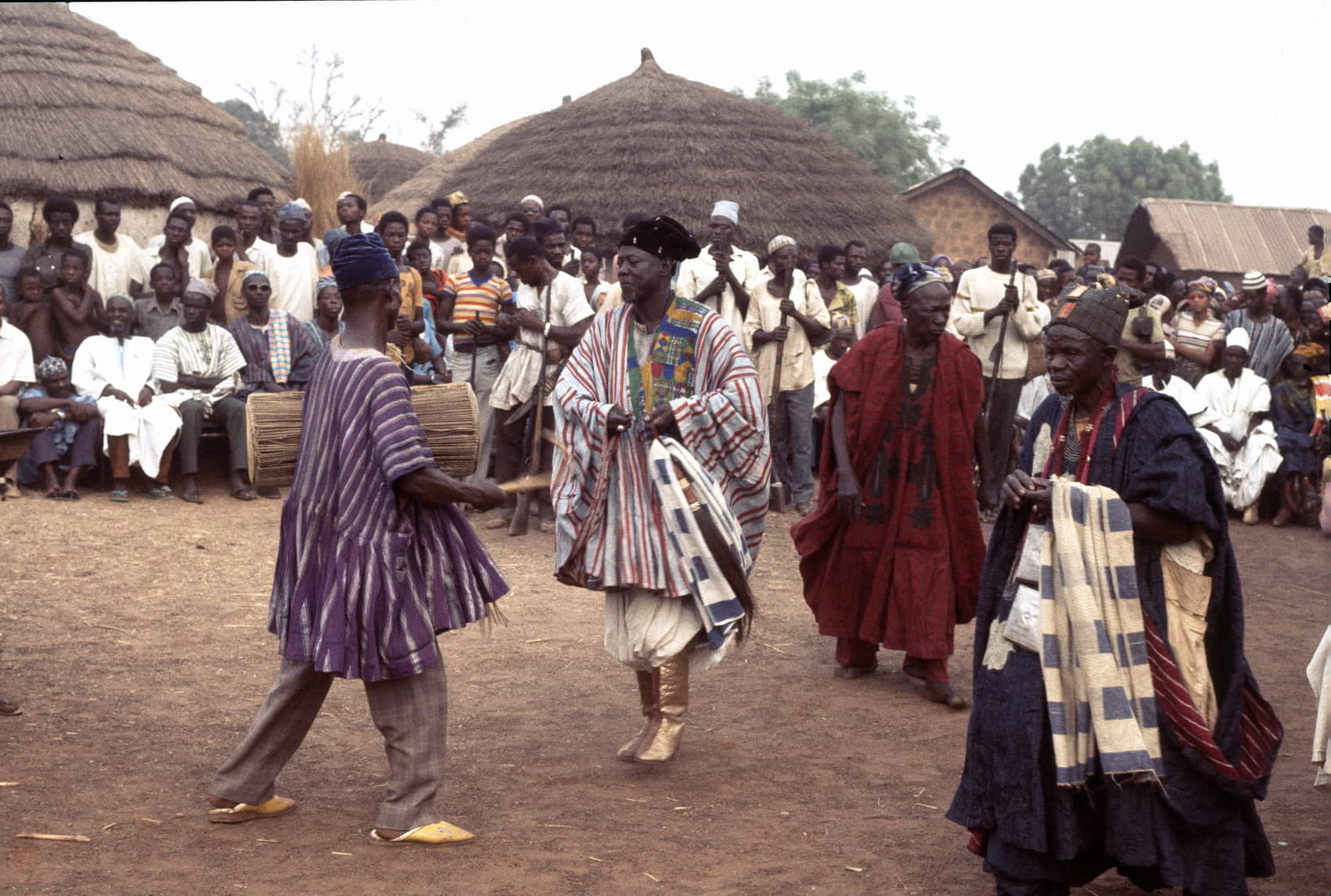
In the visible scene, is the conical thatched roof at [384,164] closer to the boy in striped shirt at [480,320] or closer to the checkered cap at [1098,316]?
the boy in striped shirt at [480,320]

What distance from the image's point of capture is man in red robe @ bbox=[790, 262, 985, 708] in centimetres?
681

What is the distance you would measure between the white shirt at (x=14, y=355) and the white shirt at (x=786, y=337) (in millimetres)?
5307

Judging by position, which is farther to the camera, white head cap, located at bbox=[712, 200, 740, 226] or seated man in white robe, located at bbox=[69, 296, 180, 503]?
seated man in white robe, located at bbox=[69, 296, 180, 503]

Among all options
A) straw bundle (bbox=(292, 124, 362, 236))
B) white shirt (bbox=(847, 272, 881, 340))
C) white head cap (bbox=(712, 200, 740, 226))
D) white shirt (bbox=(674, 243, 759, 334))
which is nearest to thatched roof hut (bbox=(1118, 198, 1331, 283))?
white shirt (bbox=(847, 272, 881, 340))

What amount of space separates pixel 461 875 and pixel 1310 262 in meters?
16.2

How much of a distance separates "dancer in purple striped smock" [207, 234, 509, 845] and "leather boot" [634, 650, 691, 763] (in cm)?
100

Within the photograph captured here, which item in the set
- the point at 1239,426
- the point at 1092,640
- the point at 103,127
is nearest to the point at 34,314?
the point at 103,127

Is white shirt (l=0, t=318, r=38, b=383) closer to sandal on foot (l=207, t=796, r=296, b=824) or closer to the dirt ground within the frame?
the dirt ground

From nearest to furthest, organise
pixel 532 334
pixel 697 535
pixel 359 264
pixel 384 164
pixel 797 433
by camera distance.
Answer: pixel 359 264 < pixel 697 535 < pixel 532 334 < pixel 797 433 < pixel 384 164

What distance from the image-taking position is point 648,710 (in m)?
5.77

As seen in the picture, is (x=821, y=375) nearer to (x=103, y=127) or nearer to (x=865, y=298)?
(x=865, y=298)

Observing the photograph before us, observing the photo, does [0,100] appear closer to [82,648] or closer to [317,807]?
[82,648]

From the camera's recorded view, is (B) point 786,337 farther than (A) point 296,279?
No

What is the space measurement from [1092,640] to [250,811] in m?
2.74
